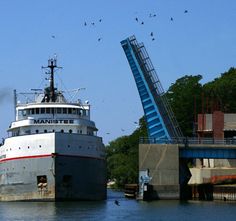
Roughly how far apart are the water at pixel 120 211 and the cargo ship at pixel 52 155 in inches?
56.1

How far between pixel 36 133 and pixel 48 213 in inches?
564

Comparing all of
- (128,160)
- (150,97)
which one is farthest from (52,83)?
(128,160)

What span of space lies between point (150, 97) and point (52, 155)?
777 inches

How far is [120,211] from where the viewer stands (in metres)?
66.8

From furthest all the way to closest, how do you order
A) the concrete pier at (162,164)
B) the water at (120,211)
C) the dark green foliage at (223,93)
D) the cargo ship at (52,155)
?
the dark green foliage at (223,93) → the concrete pier at (162,164) → the cargo ship at (52,155) → the water at (120,211)

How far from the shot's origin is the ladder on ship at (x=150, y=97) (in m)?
89.3

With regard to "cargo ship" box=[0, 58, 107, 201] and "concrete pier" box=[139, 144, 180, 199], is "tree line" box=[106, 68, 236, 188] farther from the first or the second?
"cargo ship" box=[0, 58, 107, 201]

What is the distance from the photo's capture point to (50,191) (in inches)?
2889

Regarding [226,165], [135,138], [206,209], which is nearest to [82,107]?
[206,209]

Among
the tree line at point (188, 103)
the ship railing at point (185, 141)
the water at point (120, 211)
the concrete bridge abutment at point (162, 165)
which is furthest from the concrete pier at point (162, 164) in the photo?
the tree line at point (188, 103)

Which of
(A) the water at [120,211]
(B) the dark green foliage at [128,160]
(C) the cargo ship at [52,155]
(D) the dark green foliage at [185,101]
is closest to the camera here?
(A) the water at [120,211]

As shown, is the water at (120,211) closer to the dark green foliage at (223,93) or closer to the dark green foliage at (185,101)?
A: the dark green foliage at (185,101)

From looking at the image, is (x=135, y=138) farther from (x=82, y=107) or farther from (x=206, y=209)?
(x=206, y=209)

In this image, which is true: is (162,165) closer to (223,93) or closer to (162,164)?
(162,164)
